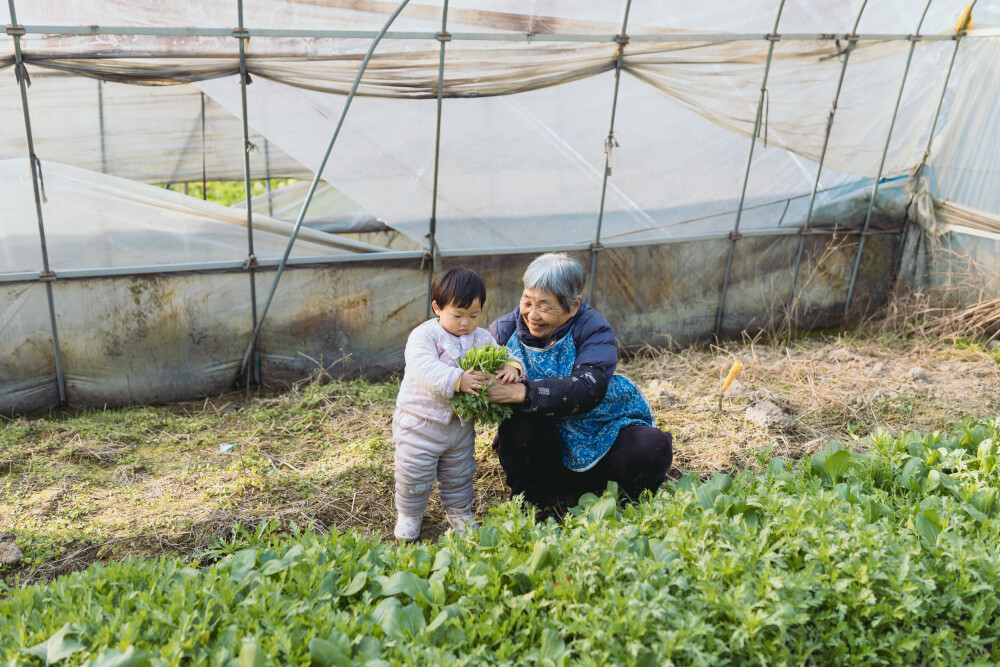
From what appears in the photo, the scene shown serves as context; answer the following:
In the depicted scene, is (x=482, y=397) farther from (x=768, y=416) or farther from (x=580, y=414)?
(x=768, y=416)

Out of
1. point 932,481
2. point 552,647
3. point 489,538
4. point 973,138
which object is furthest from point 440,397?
point 973,138

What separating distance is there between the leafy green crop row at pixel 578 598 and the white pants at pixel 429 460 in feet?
2.08

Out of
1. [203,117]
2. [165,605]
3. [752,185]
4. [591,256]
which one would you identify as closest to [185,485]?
[165,605]

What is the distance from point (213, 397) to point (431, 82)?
2.36 meters

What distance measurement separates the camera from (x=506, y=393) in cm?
310

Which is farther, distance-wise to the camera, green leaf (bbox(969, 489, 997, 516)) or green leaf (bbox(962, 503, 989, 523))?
green leaf (bbox(969, 489, 997, 516))

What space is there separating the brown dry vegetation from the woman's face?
848mm

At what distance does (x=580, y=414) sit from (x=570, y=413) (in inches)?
9.8

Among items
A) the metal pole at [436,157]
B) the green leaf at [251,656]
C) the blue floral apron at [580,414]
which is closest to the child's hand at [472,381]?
the blue floral apron at [580,414]

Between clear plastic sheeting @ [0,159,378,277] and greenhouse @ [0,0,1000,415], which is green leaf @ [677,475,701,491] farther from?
clear plastic sheeting @ [0,159,378,277]

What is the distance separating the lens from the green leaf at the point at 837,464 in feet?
10.2

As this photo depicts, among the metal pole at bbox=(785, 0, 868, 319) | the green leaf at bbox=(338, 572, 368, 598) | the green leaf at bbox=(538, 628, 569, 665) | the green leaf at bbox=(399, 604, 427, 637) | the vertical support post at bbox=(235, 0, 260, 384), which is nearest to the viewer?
the green leaf at bbox=(538, 628, 569, 665)

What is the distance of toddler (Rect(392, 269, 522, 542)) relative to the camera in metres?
3.09

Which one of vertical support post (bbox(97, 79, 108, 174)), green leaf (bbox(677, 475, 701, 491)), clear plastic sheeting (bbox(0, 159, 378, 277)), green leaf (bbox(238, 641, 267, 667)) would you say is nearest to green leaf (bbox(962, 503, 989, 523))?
green leaf (bbox(677, 475, 701, 491))
